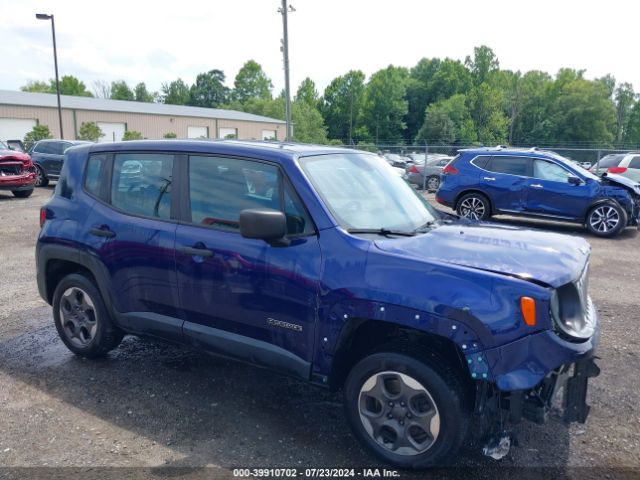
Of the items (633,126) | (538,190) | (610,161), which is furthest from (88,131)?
(633,126)

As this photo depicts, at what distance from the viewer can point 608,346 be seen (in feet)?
16.5

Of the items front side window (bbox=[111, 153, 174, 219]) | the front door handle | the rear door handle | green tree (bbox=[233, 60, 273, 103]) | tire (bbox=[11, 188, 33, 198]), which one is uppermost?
green tree (bbox=[233, 60, 273, 103])

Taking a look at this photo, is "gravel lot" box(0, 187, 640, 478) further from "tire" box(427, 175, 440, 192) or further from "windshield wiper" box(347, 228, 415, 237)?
"tire" box(427, 175, 440, 192)

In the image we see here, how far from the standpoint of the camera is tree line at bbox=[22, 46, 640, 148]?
84.4 metres

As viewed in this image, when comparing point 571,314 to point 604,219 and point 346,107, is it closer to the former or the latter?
Result: point 604,219

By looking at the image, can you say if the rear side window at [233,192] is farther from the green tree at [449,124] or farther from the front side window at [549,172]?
the green tree at [449,124]

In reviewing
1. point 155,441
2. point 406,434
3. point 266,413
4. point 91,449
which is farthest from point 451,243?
point 91,449

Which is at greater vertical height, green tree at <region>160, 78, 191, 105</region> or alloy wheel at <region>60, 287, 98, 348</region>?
green tree at <region>160, 78, 191, 105</region>

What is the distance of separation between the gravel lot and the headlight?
884 mm

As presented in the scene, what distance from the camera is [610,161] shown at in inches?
648

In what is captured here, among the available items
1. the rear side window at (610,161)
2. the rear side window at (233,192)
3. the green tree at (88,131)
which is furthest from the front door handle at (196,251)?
the green tree at (88,131)

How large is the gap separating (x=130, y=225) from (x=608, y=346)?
445 centimetres

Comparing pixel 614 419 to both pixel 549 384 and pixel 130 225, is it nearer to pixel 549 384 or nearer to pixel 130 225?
pixel 549 384

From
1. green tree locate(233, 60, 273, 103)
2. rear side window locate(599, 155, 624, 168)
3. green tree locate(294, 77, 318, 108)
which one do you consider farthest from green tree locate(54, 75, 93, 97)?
rear side window locate(599, 155, 624, 168)
